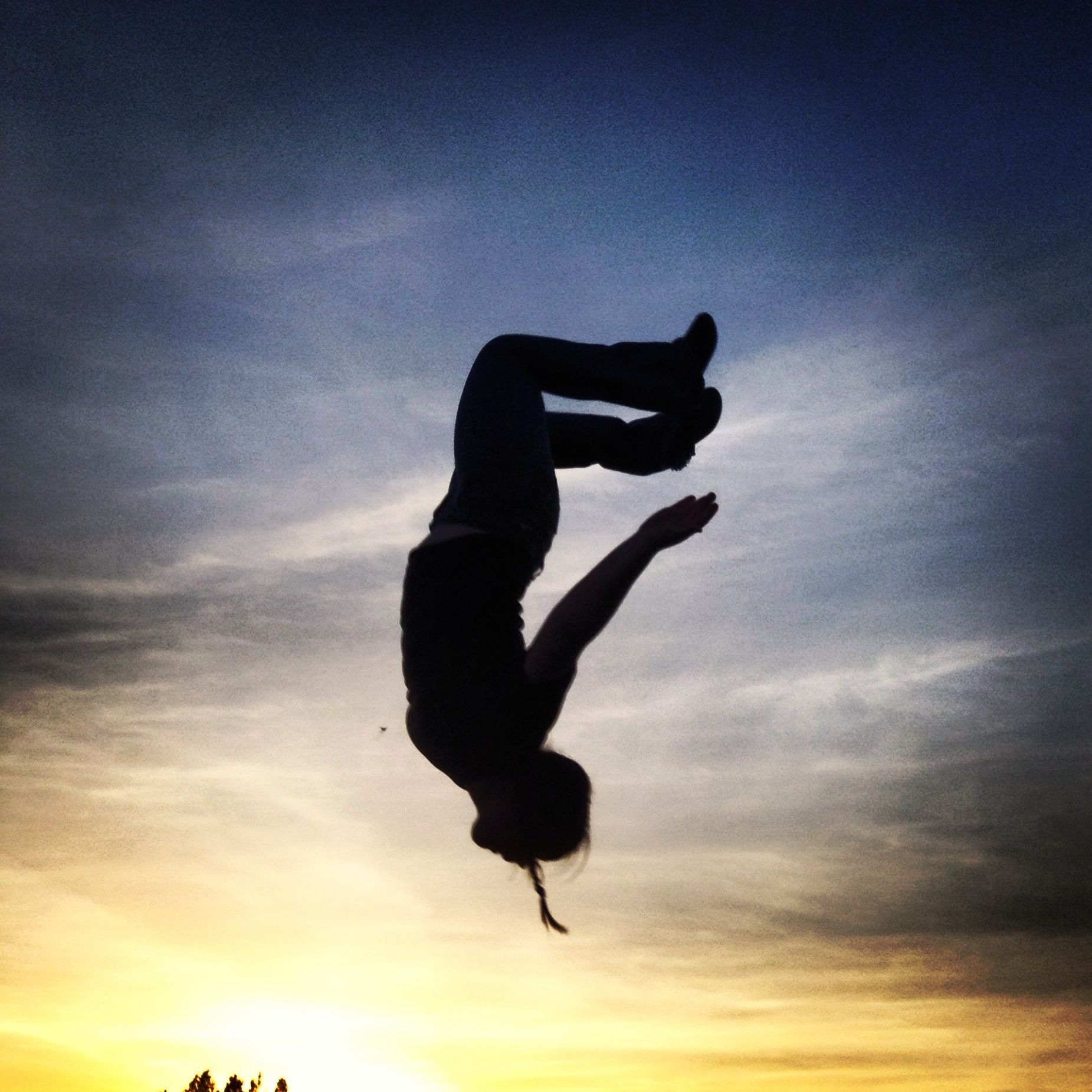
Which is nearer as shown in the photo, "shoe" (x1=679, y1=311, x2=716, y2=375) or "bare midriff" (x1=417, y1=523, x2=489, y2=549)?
"bare midriff" (x1=417, y1=523, x2=489, y2=549)

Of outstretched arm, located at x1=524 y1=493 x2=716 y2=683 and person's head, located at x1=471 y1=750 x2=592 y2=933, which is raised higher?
outstretched arm, located at x1=524 y1=493 x2=716 y2=683

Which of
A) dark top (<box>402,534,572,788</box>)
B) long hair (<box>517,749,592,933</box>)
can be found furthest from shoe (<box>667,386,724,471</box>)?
long hair (<box>517,749,592,933</box>)

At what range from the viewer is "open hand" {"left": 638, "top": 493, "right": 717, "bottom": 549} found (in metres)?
3.93

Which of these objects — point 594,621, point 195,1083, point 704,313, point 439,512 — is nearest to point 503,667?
point 594,621

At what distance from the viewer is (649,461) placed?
15.1 feet

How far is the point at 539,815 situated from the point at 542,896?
0.55 m

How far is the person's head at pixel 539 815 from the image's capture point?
13.8 feet

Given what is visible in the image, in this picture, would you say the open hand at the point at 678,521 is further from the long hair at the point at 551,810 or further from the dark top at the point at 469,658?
the long hair at the point at 551,810

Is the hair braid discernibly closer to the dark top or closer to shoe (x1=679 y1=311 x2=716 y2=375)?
the dark top

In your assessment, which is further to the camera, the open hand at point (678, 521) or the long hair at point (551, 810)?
the long hair at point (551, 810)

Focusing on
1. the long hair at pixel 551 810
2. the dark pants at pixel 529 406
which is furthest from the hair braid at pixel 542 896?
the dark pants at pixel 529 406

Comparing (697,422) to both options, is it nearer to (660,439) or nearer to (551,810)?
(660,439)

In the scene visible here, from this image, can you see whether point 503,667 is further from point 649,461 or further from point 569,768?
point 649,461

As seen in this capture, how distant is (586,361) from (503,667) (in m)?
1.28
